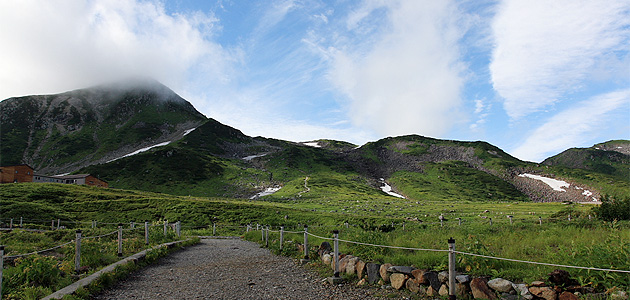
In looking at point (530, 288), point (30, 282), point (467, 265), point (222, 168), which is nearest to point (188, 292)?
point (30, 282)

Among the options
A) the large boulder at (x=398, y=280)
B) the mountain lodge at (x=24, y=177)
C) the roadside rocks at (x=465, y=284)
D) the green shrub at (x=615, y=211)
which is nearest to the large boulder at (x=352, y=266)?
the roadside rocks at (x=465, y=284)

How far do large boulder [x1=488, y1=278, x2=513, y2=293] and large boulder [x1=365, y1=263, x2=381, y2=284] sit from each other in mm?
3327

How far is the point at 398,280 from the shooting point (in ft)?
29.1

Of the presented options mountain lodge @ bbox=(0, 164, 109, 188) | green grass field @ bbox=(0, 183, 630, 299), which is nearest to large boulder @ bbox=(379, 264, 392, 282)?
green grass field @ bbox=(0, 183, 630, 299)

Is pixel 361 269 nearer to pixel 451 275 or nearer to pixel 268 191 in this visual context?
pixel 451 275

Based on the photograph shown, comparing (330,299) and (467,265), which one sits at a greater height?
(467,265)

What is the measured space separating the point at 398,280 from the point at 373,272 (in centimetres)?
106

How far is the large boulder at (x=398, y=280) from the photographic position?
8.77 meters

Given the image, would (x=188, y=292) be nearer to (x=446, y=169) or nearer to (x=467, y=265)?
(x=467, y=265)

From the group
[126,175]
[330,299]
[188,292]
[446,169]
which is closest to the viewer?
[330,299]

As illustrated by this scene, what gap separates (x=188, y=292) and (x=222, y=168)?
15070cm

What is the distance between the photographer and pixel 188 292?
1000 centimetres

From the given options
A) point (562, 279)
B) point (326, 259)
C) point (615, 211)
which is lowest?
point (326, 259)

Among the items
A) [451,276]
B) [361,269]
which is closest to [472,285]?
[451,276]
